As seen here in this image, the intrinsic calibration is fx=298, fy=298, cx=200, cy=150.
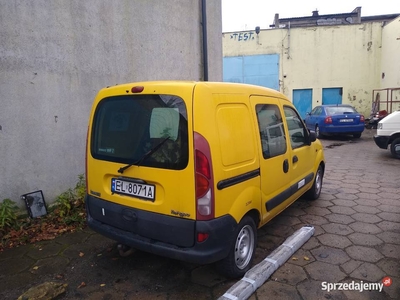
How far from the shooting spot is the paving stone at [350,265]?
295 cm

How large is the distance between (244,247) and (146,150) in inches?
54.2

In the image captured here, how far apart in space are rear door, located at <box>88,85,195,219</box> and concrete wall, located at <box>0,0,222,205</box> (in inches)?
67.1

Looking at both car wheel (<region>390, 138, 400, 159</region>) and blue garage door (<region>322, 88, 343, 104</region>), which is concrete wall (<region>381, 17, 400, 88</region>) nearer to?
blue garage door (<region>322, 88, 343, 104</region>)

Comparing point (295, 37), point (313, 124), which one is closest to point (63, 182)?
point (313, 124)

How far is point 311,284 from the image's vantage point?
275cm

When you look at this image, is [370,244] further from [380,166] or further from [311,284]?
[380,166]

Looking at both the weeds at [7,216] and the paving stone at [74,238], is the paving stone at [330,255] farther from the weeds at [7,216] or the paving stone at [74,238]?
the weeds at [7,216]

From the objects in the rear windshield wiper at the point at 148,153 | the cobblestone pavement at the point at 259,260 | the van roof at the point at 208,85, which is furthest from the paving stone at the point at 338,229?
the rear windshield wiper at the point at 148,153

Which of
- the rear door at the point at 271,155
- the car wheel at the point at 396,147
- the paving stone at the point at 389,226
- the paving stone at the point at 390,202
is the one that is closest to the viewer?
the rear door at the point at 271,155

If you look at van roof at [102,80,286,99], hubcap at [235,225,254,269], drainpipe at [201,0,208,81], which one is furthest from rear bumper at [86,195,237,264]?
drainpipe at [201,0,208,81]

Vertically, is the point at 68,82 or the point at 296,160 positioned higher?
the point at 68,82

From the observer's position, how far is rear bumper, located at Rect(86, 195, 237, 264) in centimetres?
242

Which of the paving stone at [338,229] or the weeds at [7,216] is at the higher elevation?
the weeds at [7,216]

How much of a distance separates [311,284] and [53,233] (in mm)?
3200
